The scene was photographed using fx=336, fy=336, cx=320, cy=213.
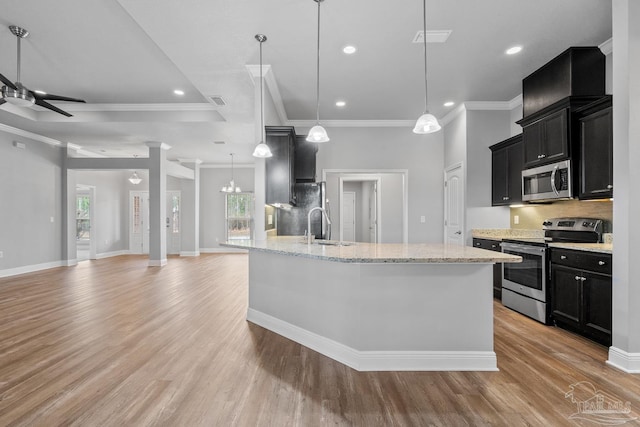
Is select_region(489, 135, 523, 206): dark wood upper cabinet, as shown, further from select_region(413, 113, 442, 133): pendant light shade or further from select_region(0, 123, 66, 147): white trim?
select_region(0, 123, 66, 147): white trim

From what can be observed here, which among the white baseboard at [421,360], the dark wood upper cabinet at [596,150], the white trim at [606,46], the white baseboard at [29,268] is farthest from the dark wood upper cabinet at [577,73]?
the white baseboard at [29,268]

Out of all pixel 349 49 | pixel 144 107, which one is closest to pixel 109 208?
pixel 144 107

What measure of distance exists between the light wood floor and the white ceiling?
2838 mm

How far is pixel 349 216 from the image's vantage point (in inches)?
409

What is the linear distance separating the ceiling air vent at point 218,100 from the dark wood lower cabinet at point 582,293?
4.49 meters

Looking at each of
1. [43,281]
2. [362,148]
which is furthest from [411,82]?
[43,281]

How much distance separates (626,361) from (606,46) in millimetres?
3061

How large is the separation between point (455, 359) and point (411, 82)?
343 cm

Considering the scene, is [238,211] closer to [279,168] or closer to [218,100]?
[218,100]

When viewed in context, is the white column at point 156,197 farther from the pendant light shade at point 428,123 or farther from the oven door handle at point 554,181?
the oven door handle at point 554,181

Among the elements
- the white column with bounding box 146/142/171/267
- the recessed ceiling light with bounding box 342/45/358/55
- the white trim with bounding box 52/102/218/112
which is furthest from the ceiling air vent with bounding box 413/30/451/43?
the white column with bounding box 146/142/171/267

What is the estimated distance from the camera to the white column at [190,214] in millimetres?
9992

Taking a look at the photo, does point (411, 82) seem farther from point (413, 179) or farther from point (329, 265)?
point (329, 265)

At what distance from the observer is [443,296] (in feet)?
7.99
